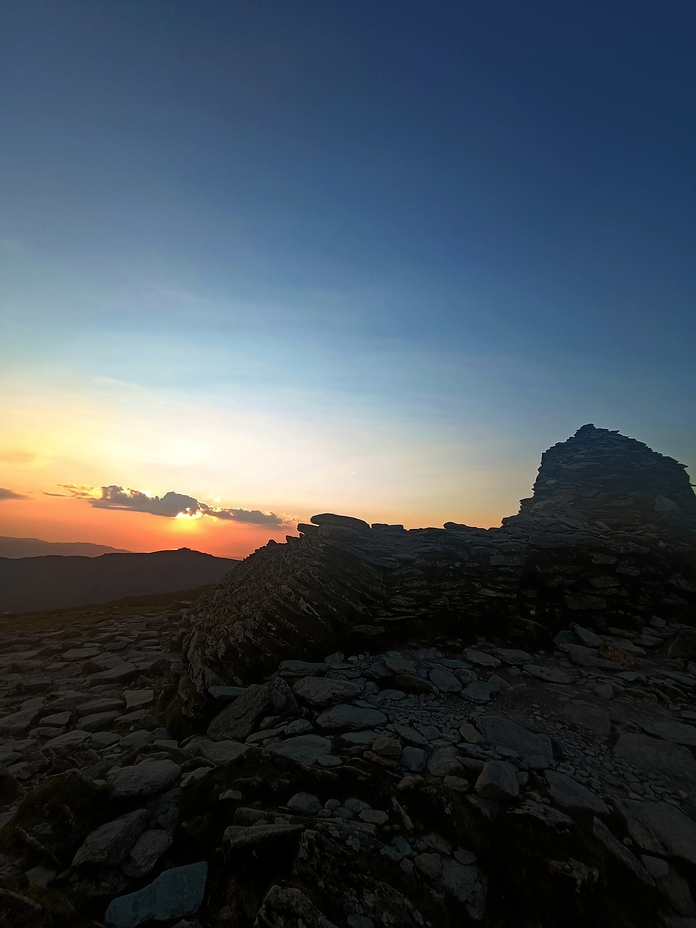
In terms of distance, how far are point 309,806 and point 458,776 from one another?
9.63ft

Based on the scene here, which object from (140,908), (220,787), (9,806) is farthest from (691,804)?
(9,806)

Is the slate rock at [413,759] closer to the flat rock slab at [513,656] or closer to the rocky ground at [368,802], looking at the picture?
the rocky ground at [368,802]

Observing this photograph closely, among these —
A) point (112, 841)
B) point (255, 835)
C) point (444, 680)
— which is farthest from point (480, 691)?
point (112, 841)

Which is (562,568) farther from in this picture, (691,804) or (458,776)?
(458,776)

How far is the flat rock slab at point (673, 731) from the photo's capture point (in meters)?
10.4

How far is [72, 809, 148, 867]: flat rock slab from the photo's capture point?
6.83m

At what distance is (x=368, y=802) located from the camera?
25.7ft

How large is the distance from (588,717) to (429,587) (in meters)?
7.62

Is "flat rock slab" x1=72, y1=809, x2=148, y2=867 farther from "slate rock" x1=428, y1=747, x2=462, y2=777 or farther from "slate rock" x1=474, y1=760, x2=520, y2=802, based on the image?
"slate rock" x1=474, y1=760, x2=520, y2=802

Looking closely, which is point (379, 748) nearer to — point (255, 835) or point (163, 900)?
point (255, 835)

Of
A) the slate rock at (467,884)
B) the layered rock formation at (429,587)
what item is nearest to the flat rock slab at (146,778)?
the layered rock formation at (429,587)

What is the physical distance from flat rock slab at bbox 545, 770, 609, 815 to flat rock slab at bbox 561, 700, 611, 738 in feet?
8.21

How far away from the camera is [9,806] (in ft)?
28.8

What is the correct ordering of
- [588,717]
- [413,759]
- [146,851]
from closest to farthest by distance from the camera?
1. [146,851]
2. [413,759]
3. [588,717]
